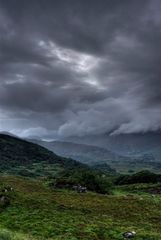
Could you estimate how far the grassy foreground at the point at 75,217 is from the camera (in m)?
40.2

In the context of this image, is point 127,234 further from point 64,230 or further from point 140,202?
point 140,202

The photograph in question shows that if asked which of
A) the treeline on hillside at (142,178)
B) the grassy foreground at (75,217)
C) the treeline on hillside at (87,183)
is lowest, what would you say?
the grassy foreground at (75,217)

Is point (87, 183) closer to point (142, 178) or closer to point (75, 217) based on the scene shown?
point (75, 217)

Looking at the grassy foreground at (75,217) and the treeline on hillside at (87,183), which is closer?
the grassy foreground at (75,217)

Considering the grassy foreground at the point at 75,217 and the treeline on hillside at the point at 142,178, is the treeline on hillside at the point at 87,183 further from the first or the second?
the treeline on hillside at the point at 142,178

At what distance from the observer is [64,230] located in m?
42.1

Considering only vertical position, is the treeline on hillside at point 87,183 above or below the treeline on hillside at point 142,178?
below

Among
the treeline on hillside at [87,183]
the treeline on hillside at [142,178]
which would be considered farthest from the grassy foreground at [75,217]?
the treeline on hillside at [142,178]

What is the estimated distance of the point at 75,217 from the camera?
48469 mm

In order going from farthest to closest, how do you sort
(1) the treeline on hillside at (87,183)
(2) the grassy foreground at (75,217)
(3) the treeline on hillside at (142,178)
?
(3) the treeline on hillside at (142,178), (1) the treeline on hillside at (87,183), (2) the grassy foreground at (75,217)

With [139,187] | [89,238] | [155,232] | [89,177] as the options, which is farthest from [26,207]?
[139,187]

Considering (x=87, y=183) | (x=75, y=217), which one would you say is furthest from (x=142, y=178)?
(x=75, y=217)

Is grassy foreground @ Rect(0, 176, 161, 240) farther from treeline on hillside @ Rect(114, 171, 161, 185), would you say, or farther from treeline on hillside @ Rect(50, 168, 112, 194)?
treeline on hillside @ Rect(114, 171, 161, 185)

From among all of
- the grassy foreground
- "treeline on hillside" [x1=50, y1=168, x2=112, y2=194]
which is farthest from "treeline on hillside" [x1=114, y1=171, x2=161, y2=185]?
the grassy foreground
